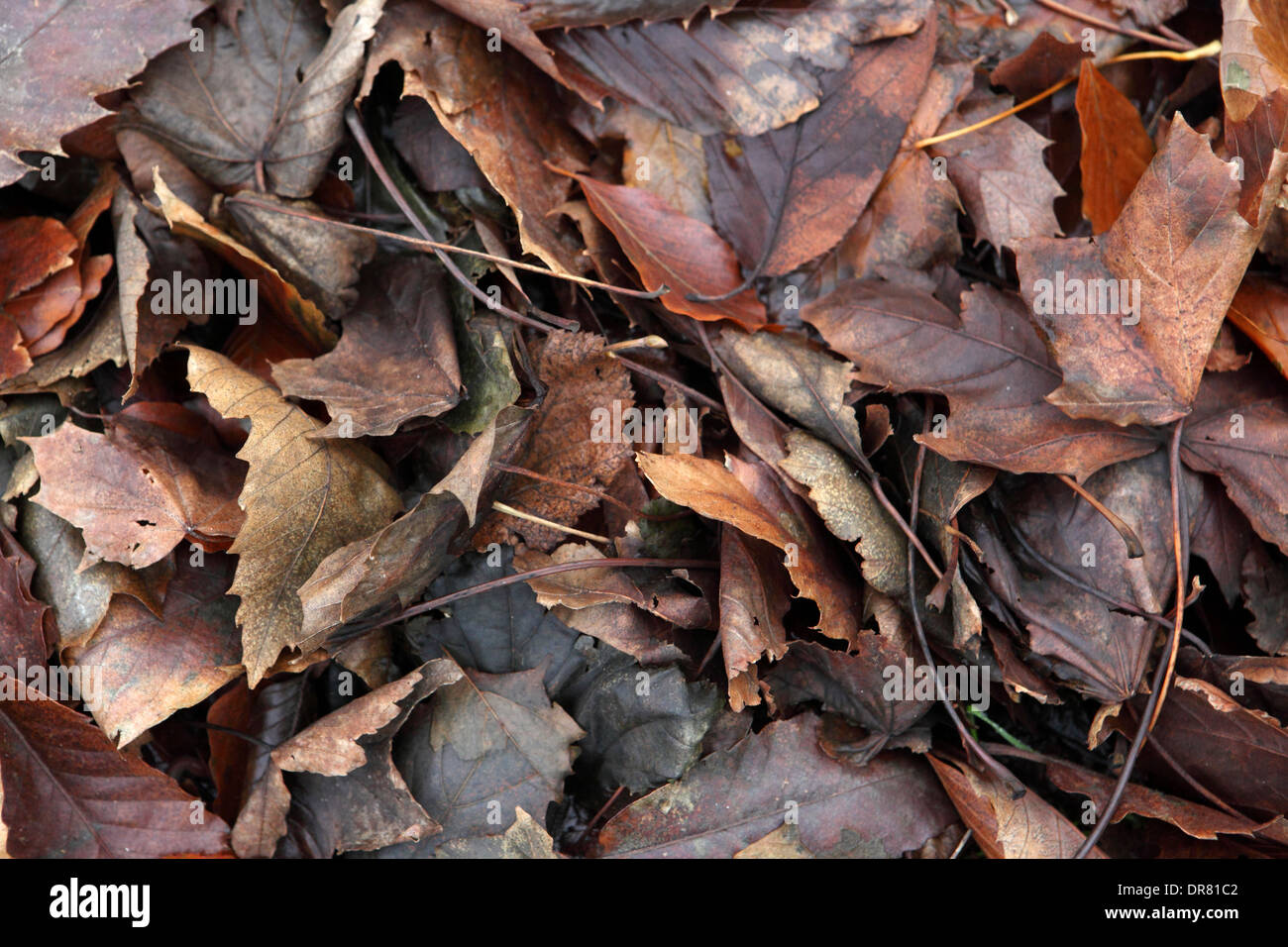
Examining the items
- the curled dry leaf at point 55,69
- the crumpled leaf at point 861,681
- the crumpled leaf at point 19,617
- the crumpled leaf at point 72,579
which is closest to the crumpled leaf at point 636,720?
the crumpled leaf at point 861,681

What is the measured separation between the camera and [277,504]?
1602mm

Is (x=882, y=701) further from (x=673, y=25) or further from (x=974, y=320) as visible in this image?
(x=673, y=25)

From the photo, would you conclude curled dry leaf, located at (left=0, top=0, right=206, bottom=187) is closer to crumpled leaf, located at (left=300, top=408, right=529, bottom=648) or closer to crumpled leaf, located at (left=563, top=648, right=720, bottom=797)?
crumpled leaf, located at (left=300, top=408, right=529, bottom=648)

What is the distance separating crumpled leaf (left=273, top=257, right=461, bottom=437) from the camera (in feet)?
5.46

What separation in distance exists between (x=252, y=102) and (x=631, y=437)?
1.03 metres

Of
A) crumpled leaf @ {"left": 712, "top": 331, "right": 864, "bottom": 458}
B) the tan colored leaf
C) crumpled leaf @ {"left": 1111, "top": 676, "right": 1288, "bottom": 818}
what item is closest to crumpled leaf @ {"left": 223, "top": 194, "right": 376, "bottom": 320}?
crumpled leaf @ {"left": 712, "top": 331, "right": 864, "bottom": 458}

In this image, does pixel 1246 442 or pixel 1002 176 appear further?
pixel 1002 176

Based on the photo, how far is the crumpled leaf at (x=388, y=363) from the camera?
1665 millimetres

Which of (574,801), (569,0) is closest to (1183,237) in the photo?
(569,0)

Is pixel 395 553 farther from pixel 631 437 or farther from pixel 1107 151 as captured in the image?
pixel 1107 151

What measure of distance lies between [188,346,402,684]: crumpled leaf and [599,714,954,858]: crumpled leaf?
28.8 inches

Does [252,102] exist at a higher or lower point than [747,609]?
higher

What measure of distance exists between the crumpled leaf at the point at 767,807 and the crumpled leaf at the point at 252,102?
1.40 meters

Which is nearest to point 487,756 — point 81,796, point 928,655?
point 81,796
